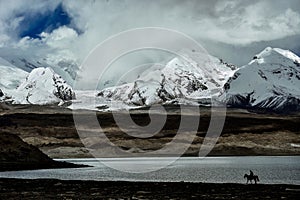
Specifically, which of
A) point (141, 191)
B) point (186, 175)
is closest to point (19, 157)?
point (186, 175)

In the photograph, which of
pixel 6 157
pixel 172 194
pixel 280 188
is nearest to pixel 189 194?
pixel 172 194

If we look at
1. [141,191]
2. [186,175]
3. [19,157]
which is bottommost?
[141,191]

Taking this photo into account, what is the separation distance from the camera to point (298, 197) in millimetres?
58562

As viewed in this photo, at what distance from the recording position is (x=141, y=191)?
70188 millimetres

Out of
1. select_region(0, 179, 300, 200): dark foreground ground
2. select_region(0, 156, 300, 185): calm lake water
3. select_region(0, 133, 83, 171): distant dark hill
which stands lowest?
select_region(0, 179, 300, 200): dark foreground ground

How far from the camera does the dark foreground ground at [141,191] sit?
6272cm

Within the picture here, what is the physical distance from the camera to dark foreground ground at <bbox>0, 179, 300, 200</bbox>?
62719 millimetres

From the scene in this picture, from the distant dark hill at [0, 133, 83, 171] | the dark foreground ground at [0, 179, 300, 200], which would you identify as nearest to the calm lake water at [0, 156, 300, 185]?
the distant dark hill at [0, 133, 83, 171]

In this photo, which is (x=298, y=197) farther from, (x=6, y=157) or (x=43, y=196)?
(x=6, y=157)

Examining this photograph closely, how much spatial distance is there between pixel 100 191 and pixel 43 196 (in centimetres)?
819

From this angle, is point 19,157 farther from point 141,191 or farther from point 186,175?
point 141,191

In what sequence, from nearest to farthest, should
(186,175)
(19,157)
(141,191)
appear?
(141,191) → (186,175) → (19,157)

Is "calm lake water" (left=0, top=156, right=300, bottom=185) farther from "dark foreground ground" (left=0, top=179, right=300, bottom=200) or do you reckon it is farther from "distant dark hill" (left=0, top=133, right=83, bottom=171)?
A: "dark foreground ground" (left=0, top=179, right=300, bottom=200)

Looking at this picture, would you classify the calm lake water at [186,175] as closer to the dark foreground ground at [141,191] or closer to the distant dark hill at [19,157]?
the distant dark hill at [19,157]
